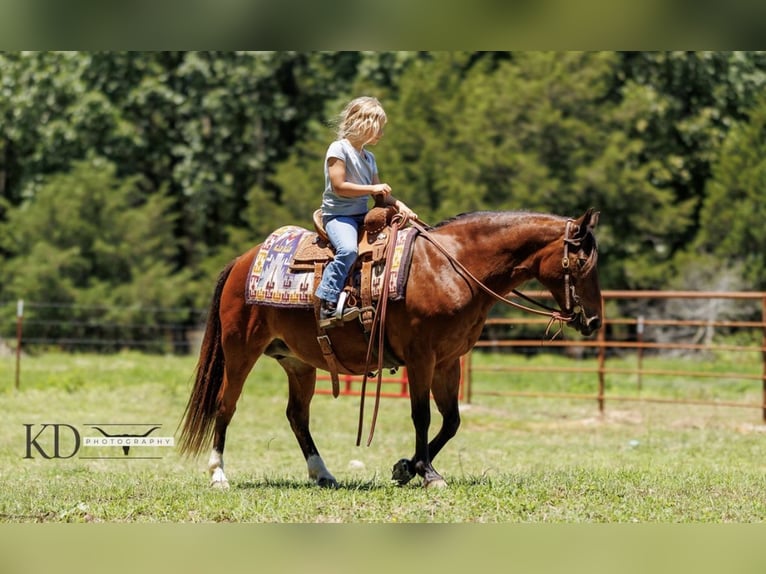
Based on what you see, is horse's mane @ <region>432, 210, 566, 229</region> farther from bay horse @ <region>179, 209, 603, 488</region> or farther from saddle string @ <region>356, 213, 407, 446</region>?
saddle string @ <region>356, 213, 407, 446</region>

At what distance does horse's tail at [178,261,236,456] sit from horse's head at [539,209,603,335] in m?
2.45

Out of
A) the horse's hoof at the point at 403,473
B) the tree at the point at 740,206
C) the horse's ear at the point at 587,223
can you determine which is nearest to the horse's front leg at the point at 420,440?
the horse's hoof at the point at 403,473

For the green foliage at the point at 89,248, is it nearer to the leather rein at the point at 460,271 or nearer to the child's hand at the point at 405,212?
the child's hand at the point at 405,212

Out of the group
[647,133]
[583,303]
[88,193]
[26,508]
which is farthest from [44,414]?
[647,133]

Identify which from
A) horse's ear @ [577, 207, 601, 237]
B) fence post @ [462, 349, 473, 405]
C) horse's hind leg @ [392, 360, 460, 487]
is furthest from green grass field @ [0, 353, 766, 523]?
horse's ear @ [577, 207, 601, 237]

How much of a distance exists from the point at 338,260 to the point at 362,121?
0.91 m

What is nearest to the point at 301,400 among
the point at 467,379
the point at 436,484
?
the point at 436,484

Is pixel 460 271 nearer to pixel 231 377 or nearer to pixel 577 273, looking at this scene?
pixel 577 273

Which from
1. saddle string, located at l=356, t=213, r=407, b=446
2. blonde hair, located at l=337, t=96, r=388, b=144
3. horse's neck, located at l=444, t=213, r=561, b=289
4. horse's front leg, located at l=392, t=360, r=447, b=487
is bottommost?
horse's front leg, located at l=392, t=360, r=447, b=487

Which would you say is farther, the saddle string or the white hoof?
the white hoof

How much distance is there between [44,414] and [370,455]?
4361mm

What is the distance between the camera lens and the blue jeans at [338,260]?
6.73m

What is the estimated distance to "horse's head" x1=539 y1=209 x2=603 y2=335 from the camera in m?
6.55

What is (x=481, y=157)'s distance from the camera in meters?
21.0
